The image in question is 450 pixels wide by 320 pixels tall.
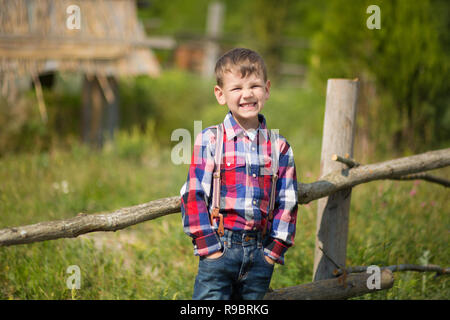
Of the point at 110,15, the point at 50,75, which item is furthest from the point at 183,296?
the point at 50,75

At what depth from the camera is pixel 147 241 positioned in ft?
14.0

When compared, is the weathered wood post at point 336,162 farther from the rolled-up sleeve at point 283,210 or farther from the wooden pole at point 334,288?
the rolled-up sleeve at point 283,210

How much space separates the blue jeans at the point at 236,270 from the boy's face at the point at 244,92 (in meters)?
0.61

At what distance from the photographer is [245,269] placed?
2.19 m

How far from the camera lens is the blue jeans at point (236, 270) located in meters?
2.14

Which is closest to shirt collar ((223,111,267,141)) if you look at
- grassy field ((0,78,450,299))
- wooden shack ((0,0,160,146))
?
grassy field ((0,78,450,299))

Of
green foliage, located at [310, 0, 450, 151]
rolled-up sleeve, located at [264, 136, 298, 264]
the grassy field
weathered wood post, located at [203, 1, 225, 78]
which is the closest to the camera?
rolled-up sleeve, located at [264, 136, 298, 264]

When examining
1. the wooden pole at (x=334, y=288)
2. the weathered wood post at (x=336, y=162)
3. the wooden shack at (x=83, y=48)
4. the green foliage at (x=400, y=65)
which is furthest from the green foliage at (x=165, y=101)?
the wooden pole at (x=334, y=288)

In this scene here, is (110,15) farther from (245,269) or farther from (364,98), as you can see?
(245,269)

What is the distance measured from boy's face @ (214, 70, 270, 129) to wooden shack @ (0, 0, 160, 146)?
4534mm

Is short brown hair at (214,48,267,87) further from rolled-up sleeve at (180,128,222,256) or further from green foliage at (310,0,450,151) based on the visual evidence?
green foliage at (310,0,450,151)

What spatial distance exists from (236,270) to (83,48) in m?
6.41

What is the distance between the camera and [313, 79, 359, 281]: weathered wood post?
304 centimetres

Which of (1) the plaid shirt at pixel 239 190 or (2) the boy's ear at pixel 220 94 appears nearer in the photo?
(1) the plaid shirt at pixel 239 190
